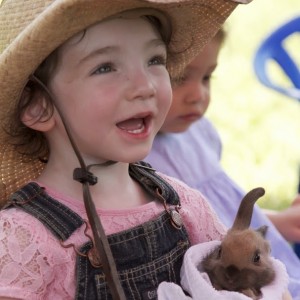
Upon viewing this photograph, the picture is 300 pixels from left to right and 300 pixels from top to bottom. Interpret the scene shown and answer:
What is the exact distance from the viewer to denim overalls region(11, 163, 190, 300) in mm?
1688

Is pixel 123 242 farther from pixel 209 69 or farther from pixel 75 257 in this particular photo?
pixel 209 69

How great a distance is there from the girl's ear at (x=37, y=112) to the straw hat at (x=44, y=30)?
4 cm

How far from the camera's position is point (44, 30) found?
161 centimetres

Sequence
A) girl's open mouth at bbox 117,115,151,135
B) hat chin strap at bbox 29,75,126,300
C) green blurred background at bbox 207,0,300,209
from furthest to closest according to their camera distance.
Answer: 1. green blurred background at bbox 207,0,300,209
2. girl's open mouth at bbox 117,115,151,135
3. hat chin strap at bbox 29,75,126,300

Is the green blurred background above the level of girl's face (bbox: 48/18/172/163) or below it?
below

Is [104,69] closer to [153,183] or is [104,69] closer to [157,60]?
[157,60]

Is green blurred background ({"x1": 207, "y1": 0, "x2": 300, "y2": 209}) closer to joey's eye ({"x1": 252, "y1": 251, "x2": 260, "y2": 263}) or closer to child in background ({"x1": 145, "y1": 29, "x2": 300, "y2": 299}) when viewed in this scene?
child in background ({"x1": 145, "y1": 29, "x2": 300, "y2": 299})

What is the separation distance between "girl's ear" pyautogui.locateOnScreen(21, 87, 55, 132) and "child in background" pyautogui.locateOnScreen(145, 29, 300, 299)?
79 cm

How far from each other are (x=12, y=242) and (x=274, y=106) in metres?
3.99

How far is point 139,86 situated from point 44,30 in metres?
0.22

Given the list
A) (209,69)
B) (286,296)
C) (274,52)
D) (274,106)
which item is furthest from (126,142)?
(274,106)

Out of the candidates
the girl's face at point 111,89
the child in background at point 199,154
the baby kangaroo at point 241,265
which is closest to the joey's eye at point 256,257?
the baby kangaroo at point 241,265

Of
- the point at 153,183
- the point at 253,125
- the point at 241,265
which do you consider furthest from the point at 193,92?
the point at 253,125

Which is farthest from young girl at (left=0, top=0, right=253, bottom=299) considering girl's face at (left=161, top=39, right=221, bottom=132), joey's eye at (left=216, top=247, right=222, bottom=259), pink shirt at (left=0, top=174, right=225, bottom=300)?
girl's face at (left=161, top=39, right=221, bottom=132)
